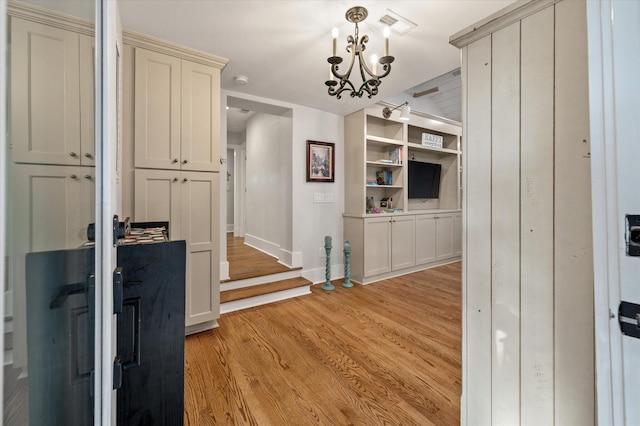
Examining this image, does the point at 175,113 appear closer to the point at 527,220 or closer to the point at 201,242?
the point at 201,242

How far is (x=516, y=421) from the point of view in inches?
37.6

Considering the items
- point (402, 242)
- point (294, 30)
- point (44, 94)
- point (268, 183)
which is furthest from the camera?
point (268, 183)

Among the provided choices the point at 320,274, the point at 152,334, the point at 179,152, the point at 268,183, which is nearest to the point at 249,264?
the point at 320,274

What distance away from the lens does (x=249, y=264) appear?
11.7 ft

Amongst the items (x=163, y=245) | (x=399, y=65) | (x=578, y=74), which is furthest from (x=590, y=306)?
(x=399, y=65)

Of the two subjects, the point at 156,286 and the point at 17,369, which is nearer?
the point at 17,369

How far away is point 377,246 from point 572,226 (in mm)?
2887

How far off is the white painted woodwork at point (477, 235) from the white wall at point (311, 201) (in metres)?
2.57

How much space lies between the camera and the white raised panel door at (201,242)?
7.27ft

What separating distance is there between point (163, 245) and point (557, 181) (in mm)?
1426

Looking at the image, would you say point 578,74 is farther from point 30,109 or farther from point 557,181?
point 30,109

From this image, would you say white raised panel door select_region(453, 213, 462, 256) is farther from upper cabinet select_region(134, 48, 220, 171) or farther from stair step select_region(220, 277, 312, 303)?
upper cabinet select_region(134, 48, 220, 171)

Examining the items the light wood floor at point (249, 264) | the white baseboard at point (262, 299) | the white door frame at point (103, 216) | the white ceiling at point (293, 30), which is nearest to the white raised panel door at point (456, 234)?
the white ceiling at point (293, 30)

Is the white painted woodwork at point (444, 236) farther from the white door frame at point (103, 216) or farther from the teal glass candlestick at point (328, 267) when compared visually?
the white door frame at point (103, 216)
